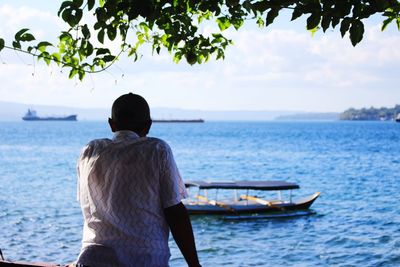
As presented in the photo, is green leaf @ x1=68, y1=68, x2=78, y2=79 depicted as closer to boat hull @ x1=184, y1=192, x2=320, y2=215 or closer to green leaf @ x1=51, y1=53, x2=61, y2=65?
green leaf @ x1=51, y1=53, x2=61, y2=65

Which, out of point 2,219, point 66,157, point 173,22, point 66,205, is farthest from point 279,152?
point 173,22

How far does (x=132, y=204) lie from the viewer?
10.4ft

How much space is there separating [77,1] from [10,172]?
43.7 meters

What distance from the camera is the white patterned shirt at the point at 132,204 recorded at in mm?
3131

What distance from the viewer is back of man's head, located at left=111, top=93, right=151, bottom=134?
3320 millimetres

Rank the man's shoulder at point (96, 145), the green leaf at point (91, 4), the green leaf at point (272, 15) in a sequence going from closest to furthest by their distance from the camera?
the man's shoulder at point (96, 145) < the green leaf at point (272, 15) < the green leaf at point (91, 4)

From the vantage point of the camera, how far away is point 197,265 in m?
3.24

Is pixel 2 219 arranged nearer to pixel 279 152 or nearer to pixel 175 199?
pixel 175 199

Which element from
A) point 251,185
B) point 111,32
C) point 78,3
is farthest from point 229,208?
point 78,3

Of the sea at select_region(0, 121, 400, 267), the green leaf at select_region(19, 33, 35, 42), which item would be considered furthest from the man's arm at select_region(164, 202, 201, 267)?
the sea at select_region(0, 121, 400, 267)

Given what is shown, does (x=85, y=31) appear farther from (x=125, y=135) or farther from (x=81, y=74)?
(x=125, y=135)

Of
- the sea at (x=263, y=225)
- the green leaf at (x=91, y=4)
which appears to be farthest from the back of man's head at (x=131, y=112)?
the sea at (x=263, y=225)

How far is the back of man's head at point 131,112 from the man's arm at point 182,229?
0.45 meters

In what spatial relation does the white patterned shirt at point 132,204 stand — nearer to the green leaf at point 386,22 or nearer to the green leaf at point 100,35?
the green leaf at point 100,35
